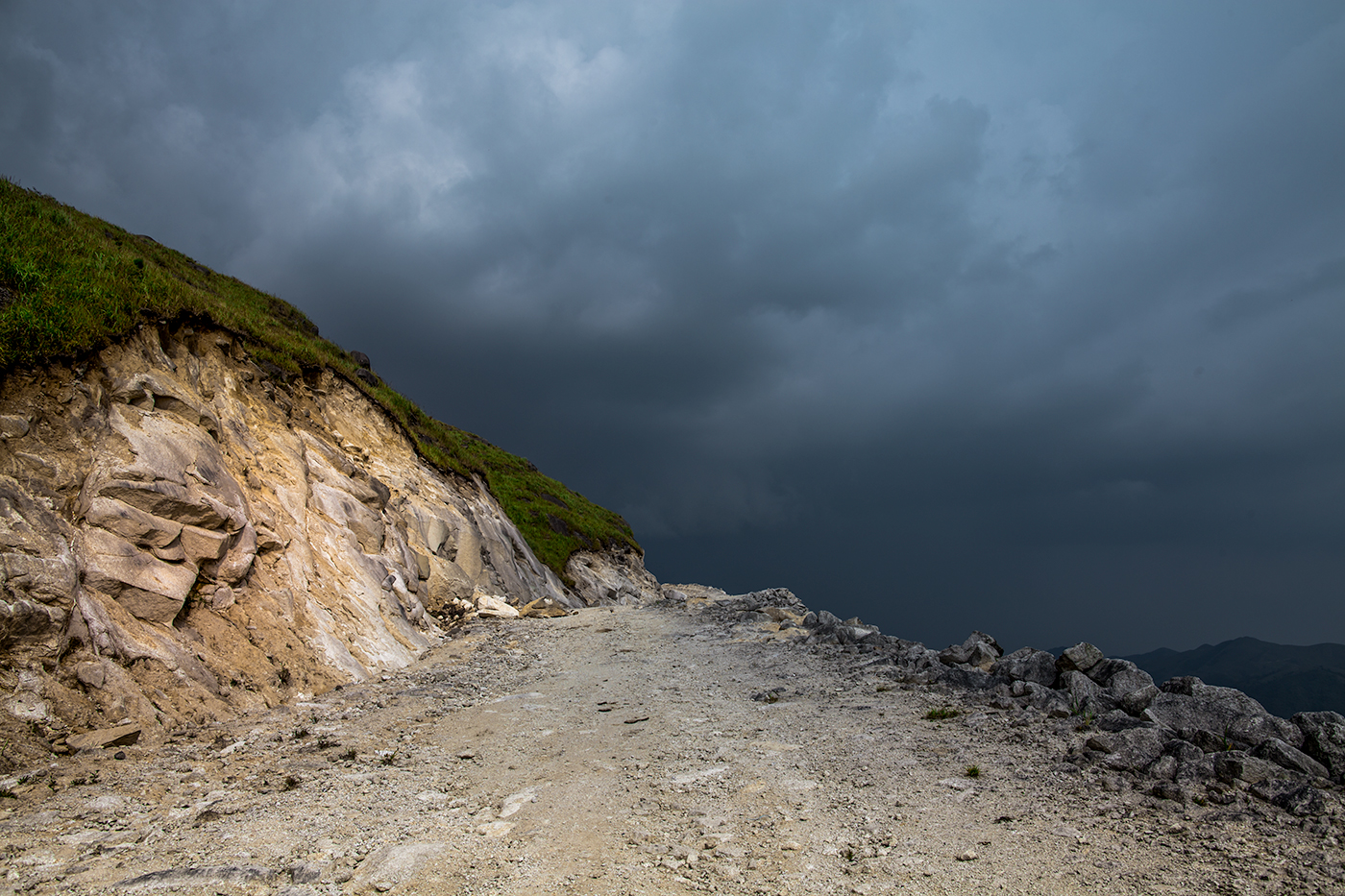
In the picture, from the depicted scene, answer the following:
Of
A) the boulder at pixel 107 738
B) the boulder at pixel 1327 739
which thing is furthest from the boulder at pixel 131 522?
the boulder at pixel 1327 739

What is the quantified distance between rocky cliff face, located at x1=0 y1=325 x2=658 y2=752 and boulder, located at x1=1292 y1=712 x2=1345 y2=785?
45.9ft

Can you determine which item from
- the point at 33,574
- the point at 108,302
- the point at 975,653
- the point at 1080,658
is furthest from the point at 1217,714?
the point at 108,302

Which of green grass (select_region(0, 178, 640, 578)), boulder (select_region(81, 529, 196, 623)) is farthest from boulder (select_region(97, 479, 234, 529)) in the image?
green grass (select_region(0, 178, 640, 578))

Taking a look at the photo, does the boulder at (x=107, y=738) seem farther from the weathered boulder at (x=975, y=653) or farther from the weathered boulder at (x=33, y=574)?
the weathered boulder at (x=975, y=653)

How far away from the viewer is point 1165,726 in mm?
7805

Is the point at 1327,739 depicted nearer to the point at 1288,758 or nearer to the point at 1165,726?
the point at 1288,758

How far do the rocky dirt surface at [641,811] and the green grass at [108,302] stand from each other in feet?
28.0

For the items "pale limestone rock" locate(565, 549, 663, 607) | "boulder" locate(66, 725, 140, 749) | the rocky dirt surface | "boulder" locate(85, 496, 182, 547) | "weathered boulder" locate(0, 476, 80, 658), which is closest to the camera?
the rocky dirt surface

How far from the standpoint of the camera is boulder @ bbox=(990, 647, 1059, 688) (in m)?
10.6

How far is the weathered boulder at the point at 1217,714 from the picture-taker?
23.4ft

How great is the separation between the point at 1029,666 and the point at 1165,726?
10.5ft

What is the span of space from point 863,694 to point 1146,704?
14.2ft

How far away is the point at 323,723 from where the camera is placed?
1022 centimetres

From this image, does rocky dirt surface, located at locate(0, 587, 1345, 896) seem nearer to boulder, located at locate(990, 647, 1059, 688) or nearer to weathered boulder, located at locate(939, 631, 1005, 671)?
boulder, located at locate(990, 647, 1059, 688)
